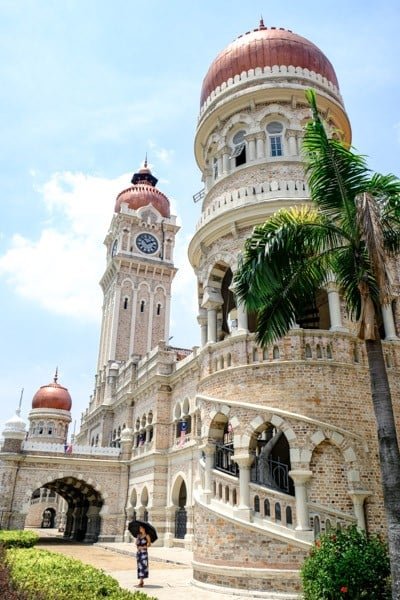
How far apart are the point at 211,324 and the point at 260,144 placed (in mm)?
6184

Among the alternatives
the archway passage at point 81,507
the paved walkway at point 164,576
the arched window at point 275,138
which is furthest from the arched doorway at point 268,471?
the archway passage at point 81,507

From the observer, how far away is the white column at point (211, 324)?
605 inches

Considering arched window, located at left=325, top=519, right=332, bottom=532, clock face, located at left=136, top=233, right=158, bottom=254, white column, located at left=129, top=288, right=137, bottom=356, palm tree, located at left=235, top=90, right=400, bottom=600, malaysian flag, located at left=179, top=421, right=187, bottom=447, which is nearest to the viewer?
palm tree, located at left=235, top=90, right=400, bottom=600

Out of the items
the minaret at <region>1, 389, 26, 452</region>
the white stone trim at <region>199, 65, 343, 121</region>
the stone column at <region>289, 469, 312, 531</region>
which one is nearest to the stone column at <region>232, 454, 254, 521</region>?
the stone column at <region>289, 469, 312, 531</region>

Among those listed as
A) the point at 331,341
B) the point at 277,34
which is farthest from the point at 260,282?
the point at 277,34

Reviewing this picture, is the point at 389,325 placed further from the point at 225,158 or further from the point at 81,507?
the point at 81,507

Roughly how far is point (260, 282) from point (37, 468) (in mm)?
23925

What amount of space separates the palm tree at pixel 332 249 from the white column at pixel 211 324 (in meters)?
4.88

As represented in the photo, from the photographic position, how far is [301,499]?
11.3 metres

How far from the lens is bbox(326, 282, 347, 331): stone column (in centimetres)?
1339

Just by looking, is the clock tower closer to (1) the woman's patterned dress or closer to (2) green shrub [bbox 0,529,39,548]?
(2) green shrub [bbox 0,529,39,548]

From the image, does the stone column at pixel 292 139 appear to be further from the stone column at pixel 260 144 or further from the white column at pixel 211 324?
the white column at pixel 211 324

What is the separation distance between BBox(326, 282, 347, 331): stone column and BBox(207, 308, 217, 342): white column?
11.8 ft

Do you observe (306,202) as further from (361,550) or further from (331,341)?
(361,550)
